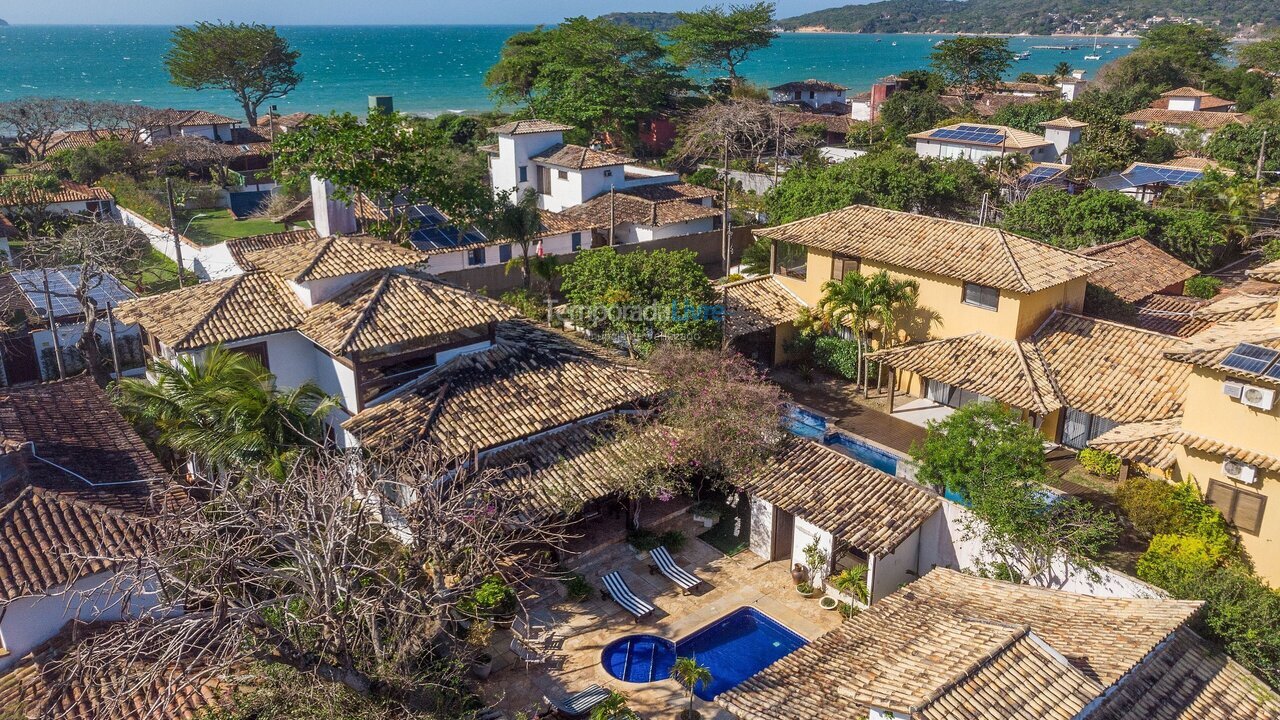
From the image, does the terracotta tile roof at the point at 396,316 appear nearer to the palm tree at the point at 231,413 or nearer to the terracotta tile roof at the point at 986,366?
the palm tree at the point at 231,413

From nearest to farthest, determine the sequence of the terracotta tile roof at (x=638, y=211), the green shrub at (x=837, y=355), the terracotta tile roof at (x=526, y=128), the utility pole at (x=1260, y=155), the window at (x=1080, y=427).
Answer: the window at (x=1080, y=427) < the green shrub at (x=837, y=355) < the terracotta tile roof at (x=638, y=211) < the terracotta tile roof at (x=526, y=128) < the utility pole at (x=1260, y=155)

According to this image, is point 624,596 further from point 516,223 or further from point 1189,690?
point 516,223

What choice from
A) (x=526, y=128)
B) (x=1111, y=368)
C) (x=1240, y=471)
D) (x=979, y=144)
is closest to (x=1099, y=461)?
(x=1111, y=368)

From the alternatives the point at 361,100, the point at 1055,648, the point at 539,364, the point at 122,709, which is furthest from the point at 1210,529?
the point at 361,100

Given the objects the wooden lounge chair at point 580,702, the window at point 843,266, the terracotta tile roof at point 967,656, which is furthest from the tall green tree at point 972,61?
the wooden lounge chair at point 580,702

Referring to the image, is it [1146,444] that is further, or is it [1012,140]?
[1012,140]

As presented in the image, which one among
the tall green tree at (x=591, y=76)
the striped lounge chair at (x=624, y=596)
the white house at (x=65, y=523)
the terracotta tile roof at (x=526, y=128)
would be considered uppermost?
the tall green tree at (x=591, y=76)
